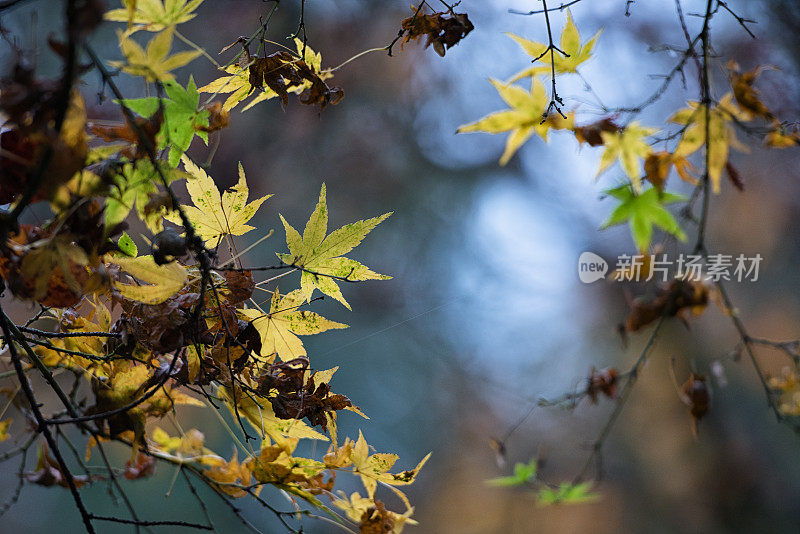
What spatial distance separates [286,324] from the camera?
1.28 feet

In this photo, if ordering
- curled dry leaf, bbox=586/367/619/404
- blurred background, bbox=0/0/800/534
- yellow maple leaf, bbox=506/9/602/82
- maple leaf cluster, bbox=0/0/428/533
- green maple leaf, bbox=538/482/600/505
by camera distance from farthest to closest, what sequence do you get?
1. blurred background, bbox=0/0/800/534
2. green maple leaf, bbox=538/482/600/505
3. curled dry leaf, bbox=586/367/619/404
4. yellow maple leaf, bbox=506/9/602/82
5. maple leaf cluster, bbox=0/0/428/533

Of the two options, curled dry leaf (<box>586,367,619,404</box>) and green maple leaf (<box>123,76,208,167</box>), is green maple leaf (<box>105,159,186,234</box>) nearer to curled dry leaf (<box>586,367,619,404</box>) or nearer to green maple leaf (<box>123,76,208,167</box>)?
green maple leaf (<box>123,76,208,167</box>)

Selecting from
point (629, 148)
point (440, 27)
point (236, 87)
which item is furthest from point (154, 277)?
point (629, 148)

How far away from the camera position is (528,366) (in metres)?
2.20

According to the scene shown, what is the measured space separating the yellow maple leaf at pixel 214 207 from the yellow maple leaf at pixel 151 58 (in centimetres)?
11

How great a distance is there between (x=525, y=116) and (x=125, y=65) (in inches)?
15.4

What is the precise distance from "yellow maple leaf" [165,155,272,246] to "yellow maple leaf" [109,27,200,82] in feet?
0.36

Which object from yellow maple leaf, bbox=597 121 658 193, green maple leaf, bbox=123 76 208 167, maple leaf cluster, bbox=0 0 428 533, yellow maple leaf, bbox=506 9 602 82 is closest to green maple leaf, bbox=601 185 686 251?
yellow maple leaf, bbox=597 121 658 193

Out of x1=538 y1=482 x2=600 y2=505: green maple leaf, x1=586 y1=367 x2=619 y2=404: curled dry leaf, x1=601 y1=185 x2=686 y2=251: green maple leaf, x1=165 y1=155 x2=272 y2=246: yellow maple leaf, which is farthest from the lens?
x1=538 y1=482 x2=600 y2=505: green maple leaf

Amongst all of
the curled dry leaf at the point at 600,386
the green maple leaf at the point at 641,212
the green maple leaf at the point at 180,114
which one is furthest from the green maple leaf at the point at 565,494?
the green maple leaf at the point at 180,114

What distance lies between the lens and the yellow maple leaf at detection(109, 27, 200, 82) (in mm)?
237

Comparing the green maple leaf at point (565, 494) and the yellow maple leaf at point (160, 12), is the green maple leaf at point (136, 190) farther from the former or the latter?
the green maple leaf at point (565, 494)

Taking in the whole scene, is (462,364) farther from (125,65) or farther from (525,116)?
(125,65)

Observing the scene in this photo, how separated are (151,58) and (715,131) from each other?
49 cm
